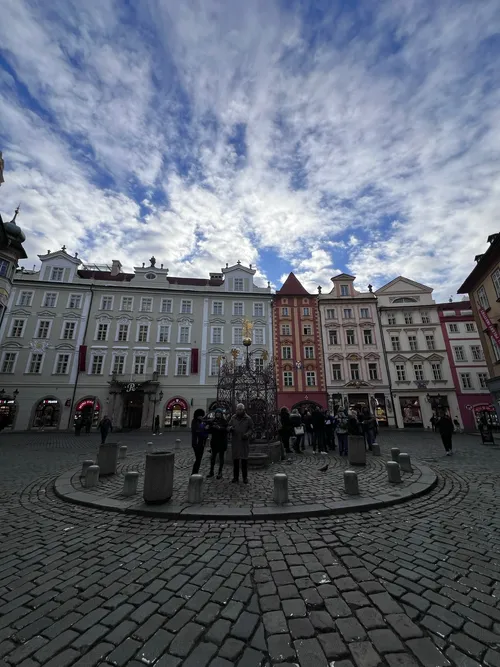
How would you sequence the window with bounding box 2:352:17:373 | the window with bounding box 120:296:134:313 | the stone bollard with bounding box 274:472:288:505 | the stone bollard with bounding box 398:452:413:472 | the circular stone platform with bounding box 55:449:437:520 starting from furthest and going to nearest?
the window with bounding box 120:296:134:313
the window with bounding box 2:352:17:373
the stone bollard with bounding box 398:452:413:472
the stone bollard with bounding box 274:472:288:505
the circular stone platform with bounding box 55:449:437:520

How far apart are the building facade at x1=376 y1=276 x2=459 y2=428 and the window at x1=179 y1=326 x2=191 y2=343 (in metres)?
22.2

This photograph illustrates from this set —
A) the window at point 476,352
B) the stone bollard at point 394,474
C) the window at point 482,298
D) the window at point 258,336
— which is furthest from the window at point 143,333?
the window at point 476,352

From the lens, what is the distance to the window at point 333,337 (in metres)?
33.2

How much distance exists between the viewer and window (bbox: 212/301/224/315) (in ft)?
108

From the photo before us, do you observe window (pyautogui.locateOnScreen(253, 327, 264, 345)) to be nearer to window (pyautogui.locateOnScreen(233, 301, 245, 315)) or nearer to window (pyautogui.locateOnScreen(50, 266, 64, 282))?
window (pyautogui.locateOnScreen(233, 301, 245, 315))

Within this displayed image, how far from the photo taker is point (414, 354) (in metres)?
31.7

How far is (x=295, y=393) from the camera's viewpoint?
1230 inches

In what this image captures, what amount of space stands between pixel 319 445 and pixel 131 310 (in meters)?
26.1

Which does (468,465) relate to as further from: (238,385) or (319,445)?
(238,385)

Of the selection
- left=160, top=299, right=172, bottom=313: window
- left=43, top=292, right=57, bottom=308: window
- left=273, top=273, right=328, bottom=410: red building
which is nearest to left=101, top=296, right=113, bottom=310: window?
left=43, top=292, right=57, bottom=308: window

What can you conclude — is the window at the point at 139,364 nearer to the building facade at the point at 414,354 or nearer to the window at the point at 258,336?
the window at the point at 258,336

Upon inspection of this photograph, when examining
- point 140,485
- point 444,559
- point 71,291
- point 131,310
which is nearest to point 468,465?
point 444,559

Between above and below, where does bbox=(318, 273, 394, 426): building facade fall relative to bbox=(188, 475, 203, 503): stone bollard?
above

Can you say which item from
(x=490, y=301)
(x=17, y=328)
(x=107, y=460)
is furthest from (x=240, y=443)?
(x=17, y=328)
